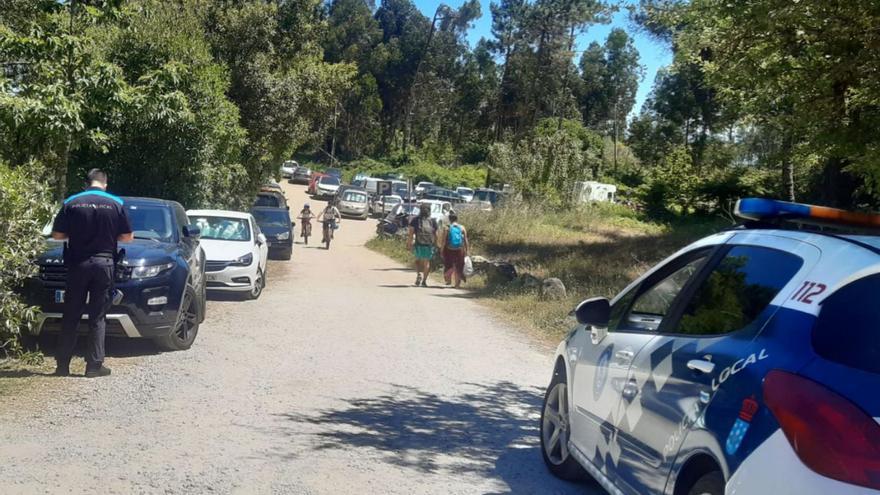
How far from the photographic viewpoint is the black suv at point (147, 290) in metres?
8.77

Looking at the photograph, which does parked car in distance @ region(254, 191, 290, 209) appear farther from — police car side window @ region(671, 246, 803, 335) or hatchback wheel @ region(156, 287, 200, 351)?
police car side window @ region(671, 246, 803, 335)

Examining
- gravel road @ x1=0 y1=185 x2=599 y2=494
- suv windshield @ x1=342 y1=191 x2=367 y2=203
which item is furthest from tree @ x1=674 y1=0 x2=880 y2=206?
suv windshield @ x1=342 y1=191 x2=367 y2=203

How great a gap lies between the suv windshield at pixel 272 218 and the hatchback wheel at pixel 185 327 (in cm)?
1539

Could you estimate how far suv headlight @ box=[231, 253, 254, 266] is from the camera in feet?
49.9

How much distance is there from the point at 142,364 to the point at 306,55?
58.5 ft

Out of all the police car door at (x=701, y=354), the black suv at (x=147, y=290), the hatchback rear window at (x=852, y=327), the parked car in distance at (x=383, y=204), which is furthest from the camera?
the parked car in distance at (x=383, y=204)

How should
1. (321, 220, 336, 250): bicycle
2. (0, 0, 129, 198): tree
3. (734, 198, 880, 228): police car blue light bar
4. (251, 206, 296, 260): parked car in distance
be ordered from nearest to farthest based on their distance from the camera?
(734, 198, 880, 228): police car blue light bar < (0, 0, 129, 198): tree < (251, 206, 296, 260): parked car in distance < (321, 220, 336, 250): bicycle

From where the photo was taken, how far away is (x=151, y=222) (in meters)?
11.0

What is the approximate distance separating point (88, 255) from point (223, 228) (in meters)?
Answer: 8.54

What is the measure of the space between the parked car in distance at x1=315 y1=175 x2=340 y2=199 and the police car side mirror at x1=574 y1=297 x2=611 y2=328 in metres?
51.2

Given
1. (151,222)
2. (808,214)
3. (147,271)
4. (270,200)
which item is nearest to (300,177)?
(270,200)

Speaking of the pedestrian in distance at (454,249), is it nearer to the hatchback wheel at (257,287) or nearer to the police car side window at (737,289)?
the hatchback wheel at (257,287)

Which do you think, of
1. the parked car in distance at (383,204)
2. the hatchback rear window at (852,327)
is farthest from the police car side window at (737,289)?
the parked car in distance at (383,204)

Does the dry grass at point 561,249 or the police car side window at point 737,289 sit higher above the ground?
the police car side window at point 737,289
